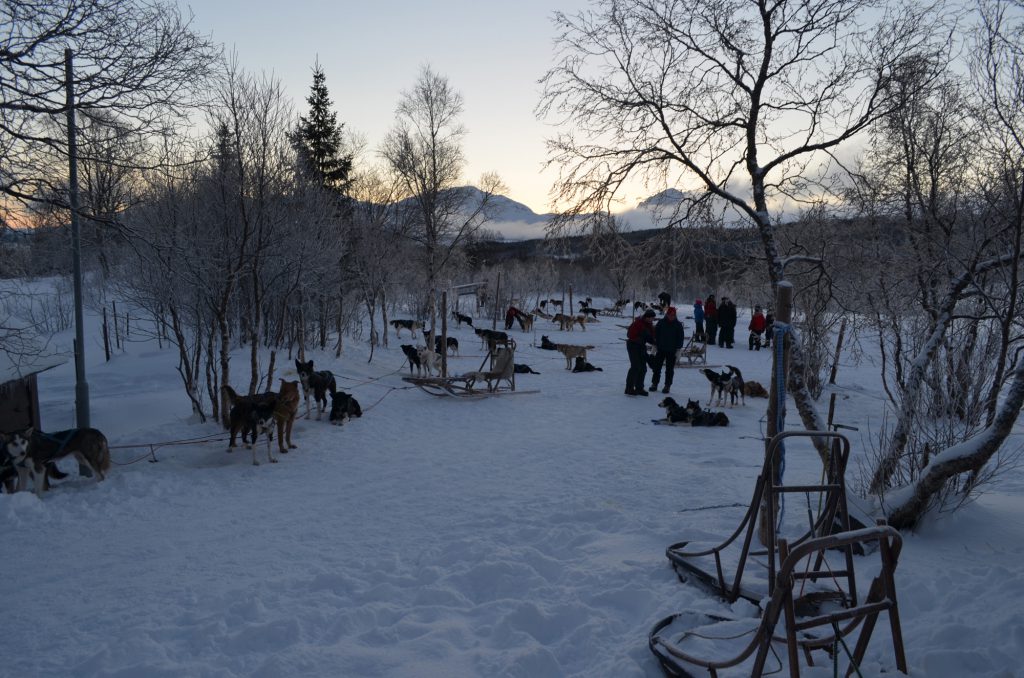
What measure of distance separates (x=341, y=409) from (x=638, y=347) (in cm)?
624

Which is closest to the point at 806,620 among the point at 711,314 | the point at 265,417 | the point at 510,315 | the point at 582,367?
the point at 265,417

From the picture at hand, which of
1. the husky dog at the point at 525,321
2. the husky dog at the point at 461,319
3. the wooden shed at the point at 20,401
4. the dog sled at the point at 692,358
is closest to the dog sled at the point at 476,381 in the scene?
the dog sled at the point at 692,358

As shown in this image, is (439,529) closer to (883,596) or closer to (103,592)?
(103,592)

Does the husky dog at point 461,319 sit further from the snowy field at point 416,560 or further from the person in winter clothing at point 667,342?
the snowy field at point 416,560

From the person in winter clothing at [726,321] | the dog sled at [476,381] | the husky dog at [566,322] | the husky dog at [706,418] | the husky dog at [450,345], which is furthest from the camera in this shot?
the husky dog at [566,322]

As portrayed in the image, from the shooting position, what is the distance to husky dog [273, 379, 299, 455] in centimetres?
878

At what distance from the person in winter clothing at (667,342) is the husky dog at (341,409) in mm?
6446

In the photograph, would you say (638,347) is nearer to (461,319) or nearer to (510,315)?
(510,315)

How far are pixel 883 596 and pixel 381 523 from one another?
14.2 feet

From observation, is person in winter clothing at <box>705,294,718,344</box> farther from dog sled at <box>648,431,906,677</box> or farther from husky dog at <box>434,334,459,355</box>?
dog sled at <box>648,431,906,677</box>

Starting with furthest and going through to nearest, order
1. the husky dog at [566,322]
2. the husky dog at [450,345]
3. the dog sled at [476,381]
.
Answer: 1. the husky dog at [566,322]
2. the husky dog at [450,345]
3. the dog sled at [476,381]

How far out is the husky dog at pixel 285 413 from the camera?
8781 millimetres

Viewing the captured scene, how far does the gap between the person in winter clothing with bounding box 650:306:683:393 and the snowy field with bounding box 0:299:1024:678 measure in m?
4.01

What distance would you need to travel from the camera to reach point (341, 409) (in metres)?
11.0
